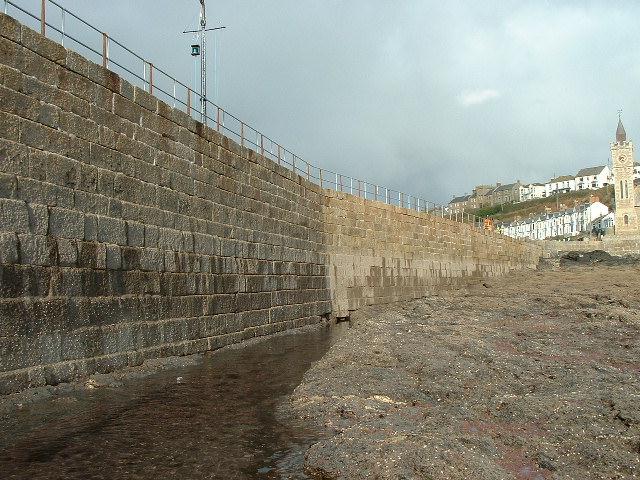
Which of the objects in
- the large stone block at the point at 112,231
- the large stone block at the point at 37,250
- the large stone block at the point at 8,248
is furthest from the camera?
the large stone block at the point at 112,231

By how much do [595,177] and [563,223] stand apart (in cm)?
3691

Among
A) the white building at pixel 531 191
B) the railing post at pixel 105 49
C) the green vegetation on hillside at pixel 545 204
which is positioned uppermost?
the white building at pixel 531 191

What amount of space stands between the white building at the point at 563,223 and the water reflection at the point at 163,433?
10709 cm

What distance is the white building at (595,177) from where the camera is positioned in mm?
148875

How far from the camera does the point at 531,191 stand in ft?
537

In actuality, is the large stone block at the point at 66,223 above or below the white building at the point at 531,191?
below

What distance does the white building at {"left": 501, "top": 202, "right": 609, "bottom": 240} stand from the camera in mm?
115188

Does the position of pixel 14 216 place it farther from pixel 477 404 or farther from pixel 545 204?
pixel 545 204

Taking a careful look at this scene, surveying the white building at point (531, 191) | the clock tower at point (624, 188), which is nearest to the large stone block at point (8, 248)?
the clock tower at point (624, 188)

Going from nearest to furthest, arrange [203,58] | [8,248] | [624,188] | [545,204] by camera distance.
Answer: [8,248] → [203,58] → [624,188] → [545,204]

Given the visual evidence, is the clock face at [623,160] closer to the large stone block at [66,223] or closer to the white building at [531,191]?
the white building at [531,191]

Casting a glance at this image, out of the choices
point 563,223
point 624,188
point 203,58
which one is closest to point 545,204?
point 563,223

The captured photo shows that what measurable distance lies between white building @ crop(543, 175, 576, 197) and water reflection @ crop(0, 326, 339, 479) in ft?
517

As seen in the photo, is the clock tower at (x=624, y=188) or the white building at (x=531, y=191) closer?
the clock tower at (x=624, y=188)
